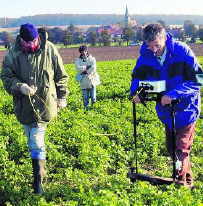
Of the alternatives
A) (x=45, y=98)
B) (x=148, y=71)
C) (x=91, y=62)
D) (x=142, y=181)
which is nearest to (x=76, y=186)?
(x=142, y=181)

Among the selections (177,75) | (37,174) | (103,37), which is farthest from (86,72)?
(103,37)

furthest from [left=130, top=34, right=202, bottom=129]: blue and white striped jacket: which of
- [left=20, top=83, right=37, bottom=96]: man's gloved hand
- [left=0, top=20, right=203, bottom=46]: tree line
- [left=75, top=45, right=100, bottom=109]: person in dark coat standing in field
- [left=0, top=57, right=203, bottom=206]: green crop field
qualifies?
[left=0, top=20, right=203, bottom=46]: tree line

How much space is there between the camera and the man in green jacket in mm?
5359

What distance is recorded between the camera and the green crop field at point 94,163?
205 inches

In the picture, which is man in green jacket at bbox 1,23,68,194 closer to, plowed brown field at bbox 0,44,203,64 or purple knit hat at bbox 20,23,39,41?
purple knit hat at bbox 20,23,39,41

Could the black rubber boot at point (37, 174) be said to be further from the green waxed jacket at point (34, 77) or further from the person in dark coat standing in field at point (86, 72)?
the person in dark coat standing in field at point (86, 72)

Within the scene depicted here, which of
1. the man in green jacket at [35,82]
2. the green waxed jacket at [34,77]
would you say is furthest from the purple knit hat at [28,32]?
the green waxed jacket at [34,77]

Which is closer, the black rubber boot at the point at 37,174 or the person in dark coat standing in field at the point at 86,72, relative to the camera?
the black rubber boot at the point at 37,174

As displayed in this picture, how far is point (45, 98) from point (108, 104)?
271 inches

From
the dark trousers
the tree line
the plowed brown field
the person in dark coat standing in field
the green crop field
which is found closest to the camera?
the green crop field

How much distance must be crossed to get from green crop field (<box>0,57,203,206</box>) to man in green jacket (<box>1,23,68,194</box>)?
510 mm

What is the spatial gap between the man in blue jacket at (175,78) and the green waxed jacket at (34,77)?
103cm

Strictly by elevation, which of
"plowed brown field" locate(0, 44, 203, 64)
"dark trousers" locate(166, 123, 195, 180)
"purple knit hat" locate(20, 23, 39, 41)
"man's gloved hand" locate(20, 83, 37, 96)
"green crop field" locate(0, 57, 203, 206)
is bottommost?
"plowed brown field" locate(0, 44, 203, 64)

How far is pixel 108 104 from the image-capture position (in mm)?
12422
